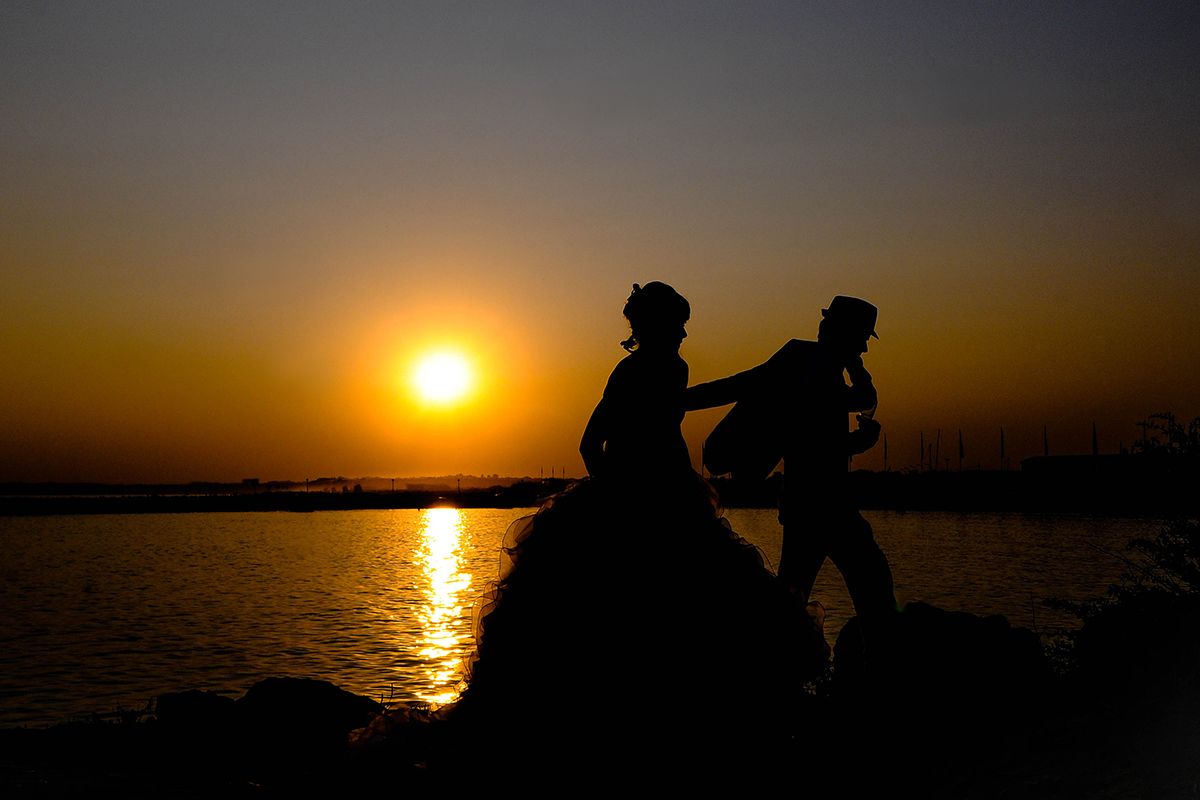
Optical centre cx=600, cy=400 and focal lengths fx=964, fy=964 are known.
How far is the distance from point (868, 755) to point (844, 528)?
5.39 ft

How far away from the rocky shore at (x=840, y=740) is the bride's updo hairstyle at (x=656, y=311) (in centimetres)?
211

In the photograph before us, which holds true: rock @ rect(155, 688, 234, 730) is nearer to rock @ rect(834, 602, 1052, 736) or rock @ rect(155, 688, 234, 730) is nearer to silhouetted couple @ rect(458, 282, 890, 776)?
silhouetted couple @ rect(458, 282, 890, 776)

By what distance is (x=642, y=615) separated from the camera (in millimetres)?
5387

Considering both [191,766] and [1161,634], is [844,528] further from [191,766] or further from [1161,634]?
[191,766]

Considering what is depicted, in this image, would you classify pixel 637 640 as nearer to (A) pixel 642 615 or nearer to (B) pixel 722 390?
(A) pixel 642 615

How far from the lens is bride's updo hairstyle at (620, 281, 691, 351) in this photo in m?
5.71

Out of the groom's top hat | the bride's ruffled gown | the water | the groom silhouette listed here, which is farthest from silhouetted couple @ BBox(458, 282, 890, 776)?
the groom's top hat

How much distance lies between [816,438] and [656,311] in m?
1.57

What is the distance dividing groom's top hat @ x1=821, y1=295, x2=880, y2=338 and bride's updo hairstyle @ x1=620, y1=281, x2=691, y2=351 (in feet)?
4.34

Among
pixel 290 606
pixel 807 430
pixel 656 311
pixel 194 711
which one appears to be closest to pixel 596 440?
pixel 656 311

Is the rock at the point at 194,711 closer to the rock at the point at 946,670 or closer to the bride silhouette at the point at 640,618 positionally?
the bride silhouette at the point at 640,618

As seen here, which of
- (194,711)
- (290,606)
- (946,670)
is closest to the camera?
(946,670)

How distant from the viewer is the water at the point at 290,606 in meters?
20.7

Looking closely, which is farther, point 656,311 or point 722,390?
point 722,390
